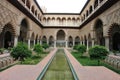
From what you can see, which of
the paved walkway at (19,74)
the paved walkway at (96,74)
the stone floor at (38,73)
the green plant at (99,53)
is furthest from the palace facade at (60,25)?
the paved walkway at (96,74)

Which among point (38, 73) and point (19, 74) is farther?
point (38, 73)

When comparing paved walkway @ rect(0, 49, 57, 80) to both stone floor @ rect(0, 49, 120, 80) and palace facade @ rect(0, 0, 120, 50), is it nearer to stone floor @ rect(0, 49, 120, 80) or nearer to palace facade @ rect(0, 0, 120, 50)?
stone floor @ rect(0, 49, 120, 80)

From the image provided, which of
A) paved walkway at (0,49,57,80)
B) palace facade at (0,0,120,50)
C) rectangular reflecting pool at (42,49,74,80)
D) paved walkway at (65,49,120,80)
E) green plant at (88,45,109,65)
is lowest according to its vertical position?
rectangular reflecting pool at (42,49,74,80)

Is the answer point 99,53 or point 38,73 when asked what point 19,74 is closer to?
point 38,73

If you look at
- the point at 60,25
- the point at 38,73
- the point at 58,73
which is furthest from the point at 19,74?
the point at 60,25

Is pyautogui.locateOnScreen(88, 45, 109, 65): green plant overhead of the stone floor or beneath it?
overhead

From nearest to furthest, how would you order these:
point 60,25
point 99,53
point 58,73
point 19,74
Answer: point 19,74
point 58,73
point 99,53
point 60,25

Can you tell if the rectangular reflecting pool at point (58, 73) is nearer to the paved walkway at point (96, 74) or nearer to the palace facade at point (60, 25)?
the paved walkway at point (96, 74)

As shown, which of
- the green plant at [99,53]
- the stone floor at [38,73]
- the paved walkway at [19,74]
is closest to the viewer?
the paved walkway at [19,74]

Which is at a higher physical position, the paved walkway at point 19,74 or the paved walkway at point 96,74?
the paved walkway at point 19,74

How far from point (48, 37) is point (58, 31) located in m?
3.53

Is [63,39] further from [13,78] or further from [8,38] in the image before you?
[13,78]

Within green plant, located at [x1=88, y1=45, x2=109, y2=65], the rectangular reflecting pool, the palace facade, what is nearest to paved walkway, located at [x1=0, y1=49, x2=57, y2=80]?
the rectangular reflecting pool

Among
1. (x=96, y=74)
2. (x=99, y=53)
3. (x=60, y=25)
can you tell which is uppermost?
(x=60, y=25)
